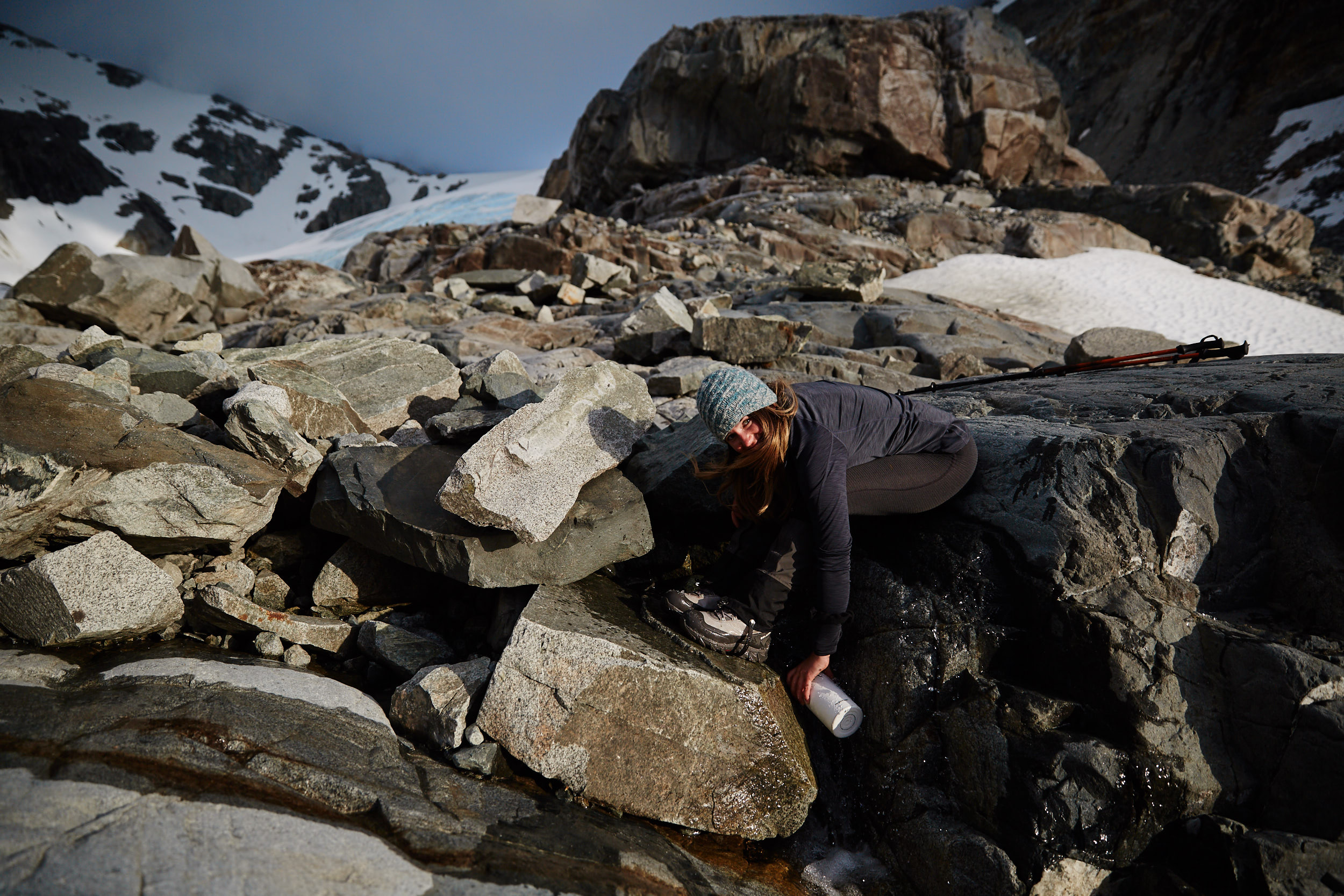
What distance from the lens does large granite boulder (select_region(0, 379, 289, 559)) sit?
10.3ft

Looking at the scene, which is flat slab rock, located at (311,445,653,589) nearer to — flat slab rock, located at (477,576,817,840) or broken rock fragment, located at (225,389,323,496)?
broken rock fragment, located at (225,389,323,496)

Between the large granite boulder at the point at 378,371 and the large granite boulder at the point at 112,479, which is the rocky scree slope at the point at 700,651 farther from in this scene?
the large granite boulder at the point at 378,371

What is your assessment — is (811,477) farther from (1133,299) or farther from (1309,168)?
(1309,168)

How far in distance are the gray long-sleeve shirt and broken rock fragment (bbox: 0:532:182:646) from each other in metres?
3.40

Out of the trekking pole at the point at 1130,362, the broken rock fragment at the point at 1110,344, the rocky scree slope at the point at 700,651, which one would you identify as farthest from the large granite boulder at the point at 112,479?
the broken rock fragment at the point at 1110,344

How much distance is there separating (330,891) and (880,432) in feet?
9.11

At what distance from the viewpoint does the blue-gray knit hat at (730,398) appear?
2777 millimetres

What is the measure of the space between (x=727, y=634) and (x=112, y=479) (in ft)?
11.2

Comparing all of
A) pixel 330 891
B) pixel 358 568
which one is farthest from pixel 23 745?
pixel 358 568

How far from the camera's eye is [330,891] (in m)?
1.78

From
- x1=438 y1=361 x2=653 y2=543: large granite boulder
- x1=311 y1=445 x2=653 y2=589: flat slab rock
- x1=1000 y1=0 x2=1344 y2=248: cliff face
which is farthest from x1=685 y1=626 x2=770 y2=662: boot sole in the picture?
x1=1000 y1=0 x2=1344 y2=248: cliff face

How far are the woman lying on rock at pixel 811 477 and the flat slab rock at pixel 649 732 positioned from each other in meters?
0.28

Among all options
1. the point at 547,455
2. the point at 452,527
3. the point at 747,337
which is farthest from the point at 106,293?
the point at 547,455

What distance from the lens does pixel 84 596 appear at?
9.82 ft
